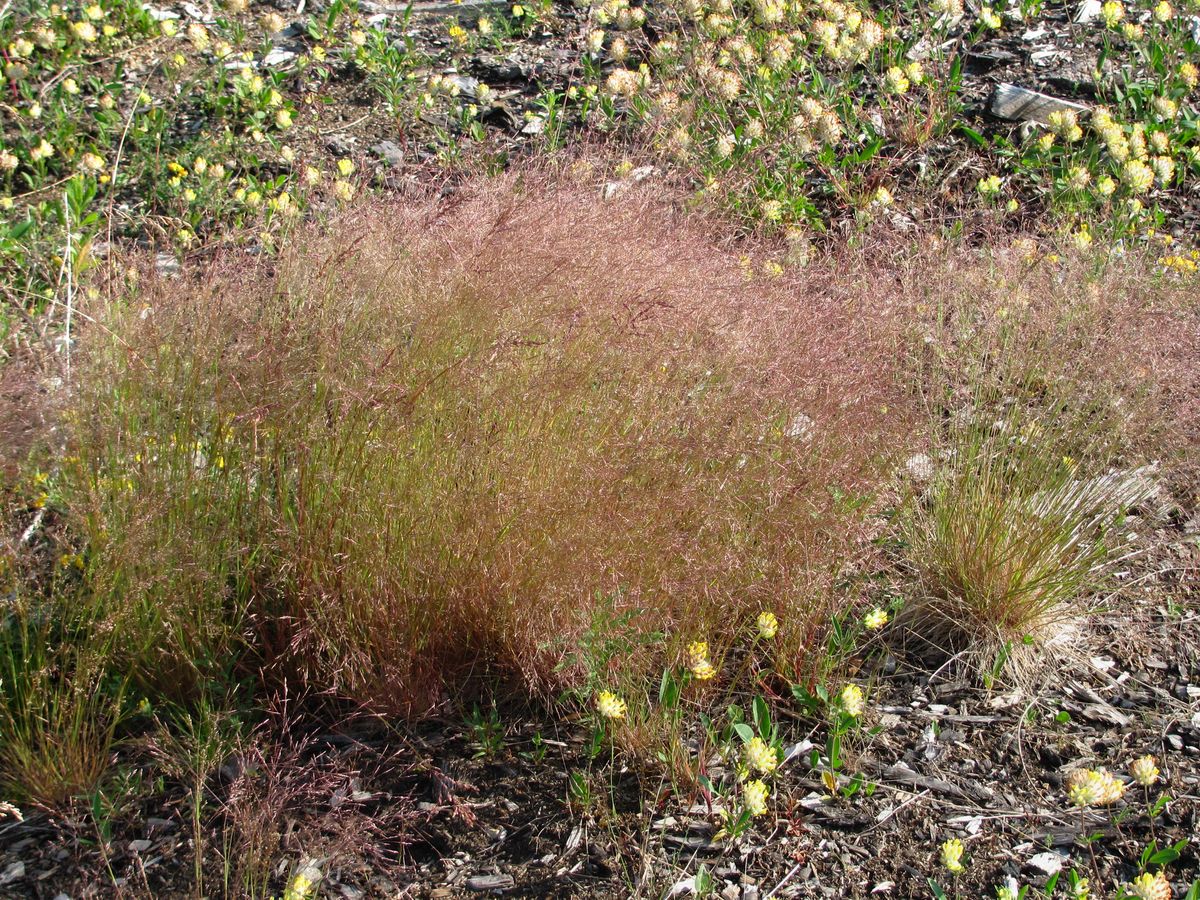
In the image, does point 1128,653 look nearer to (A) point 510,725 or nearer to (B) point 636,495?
(B) point 636,495

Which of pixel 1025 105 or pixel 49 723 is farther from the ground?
pixel 1025 105

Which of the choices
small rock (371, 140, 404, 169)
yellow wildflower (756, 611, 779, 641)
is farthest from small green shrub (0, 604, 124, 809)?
small rock (371, 140, 404, 169)

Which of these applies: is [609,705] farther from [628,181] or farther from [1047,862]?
[628,181]

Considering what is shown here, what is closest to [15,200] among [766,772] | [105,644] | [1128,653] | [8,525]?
[8,525]

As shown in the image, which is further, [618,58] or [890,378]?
[618,58]

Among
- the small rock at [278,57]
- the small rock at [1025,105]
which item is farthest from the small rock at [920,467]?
the small rock at [278,57]

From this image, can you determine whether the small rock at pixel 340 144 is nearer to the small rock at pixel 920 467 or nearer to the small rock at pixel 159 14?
the small rock at pixel 159 14

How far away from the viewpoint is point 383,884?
76.0 inches

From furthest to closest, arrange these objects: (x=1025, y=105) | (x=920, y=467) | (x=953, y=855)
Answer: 1. (x=1025, y=105)
2. (x=920, y=467)
3. (x=953, y=855)

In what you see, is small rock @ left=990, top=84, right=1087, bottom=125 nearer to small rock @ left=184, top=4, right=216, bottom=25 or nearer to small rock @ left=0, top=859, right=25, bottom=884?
small rock @ left=184, top=4, right=216, bottom=25

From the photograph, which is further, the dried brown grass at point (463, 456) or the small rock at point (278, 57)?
the small rock at point (278, 57)

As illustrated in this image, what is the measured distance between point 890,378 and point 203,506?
5.17 feet

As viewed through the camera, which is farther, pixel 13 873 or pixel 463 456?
pixel 463 456

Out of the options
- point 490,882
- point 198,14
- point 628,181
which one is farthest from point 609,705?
point 198,14
